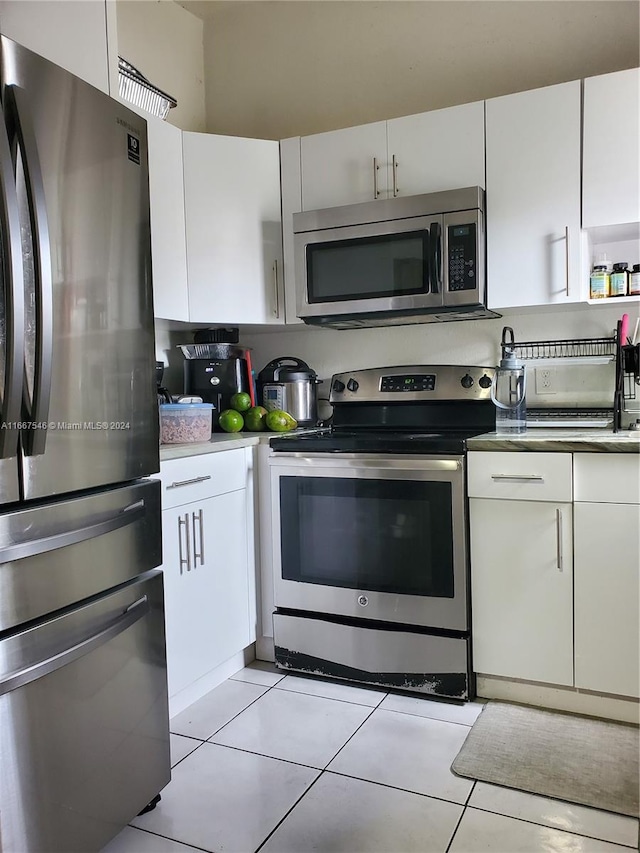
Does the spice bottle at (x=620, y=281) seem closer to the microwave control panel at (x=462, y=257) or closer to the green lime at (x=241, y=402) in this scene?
the microwave control panel at (x=462, y=257)

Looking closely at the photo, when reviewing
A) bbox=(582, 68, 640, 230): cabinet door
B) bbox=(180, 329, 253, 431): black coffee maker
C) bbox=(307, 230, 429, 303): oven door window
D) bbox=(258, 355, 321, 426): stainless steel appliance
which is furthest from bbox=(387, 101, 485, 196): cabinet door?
bbox=(180, 329, 253, 431): black coffee maker

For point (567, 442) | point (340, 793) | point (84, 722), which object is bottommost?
point (340, 793)

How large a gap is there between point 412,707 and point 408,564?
457 mm

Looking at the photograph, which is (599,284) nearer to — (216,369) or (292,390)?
(292,390)

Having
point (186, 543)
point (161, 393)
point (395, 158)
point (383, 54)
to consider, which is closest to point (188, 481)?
point (186, 543)

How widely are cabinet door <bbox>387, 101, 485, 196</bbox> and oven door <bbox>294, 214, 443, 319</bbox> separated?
0.19 metres

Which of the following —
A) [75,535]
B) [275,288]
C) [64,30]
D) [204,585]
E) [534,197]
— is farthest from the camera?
[275,288]

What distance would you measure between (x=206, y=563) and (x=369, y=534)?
56cm

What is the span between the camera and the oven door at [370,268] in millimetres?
2373

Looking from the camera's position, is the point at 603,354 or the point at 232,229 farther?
the point at 232,229

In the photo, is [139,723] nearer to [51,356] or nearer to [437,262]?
[51,356]

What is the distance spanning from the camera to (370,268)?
248 cm

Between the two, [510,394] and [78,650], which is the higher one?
[510,394]

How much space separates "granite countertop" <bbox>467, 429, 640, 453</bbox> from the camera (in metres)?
1.95
